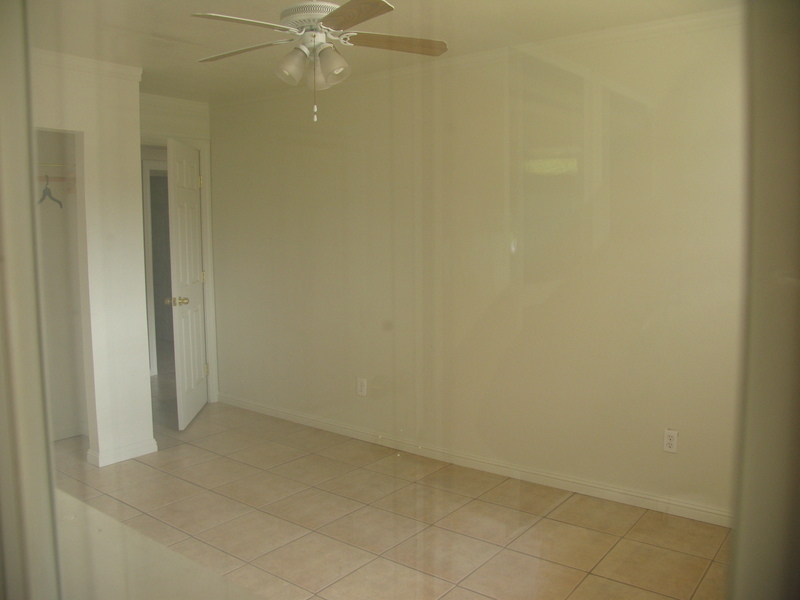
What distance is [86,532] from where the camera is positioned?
1603 millimetres

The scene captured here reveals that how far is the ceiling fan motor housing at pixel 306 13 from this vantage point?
152 cm

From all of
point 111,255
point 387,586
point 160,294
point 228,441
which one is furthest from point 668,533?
point 160,294

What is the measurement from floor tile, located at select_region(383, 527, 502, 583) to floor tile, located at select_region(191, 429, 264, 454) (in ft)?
3.91

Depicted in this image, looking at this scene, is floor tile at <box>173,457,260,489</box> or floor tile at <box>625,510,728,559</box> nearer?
floor tile at <box>625,510,728,559</box>

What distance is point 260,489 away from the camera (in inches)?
95.3

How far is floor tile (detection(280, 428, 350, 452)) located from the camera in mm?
2848

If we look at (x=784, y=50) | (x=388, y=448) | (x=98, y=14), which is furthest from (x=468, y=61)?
(x=784, y=50)

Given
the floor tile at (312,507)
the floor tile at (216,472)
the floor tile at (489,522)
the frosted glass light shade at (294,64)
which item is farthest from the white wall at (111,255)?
the floor tile at (489,522)

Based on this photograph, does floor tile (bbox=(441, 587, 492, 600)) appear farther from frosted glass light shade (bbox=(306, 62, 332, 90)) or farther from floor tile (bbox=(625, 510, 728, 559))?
frosted glass light shade (bbox=(306, 62, 332, 90))

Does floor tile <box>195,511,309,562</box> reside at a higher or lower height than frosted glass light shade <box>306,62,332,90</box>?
lower

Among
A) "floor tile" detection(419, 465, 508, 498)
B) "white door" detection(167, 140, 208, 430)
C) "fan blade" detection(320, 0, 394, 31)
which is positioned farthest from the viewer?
"white door" detection(167, 140, 208, 430)

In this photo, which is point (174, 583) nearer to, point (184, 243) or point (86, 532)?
point (86, 532)

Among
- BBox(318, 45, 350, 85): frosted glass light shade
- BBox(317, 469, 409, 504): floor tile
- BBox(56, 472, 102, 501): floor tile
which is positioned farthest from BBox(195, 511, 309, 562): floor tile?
BBox(318, 45, 350, 85): frosted glass light shade

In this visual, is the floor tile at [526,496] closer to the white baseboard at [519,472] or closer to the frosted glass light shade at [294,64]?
the white baseboard at [519,472]
